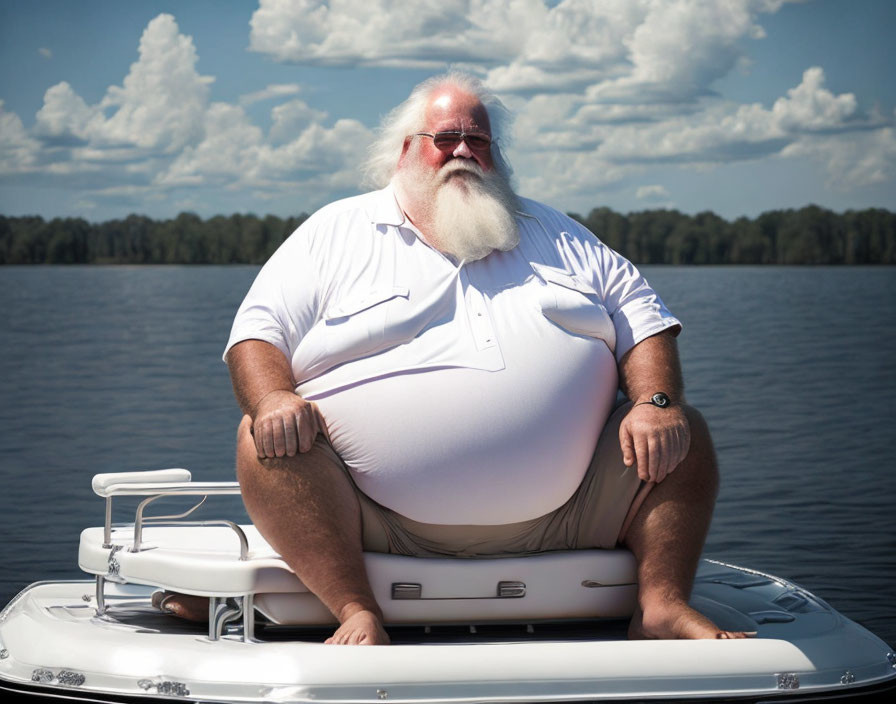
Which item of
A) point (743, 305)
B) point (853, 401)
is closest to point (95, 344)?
point (853, 401)

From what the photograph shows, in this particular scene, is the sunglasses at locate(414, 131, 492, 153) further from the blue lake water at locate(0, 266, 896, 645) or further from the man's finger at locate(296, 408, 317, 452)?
the blue lake water at locate(0, 266, 896, 645)

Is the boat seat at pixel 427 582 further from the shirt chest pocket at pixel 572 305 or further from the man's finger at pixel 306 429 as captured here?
the shirt chest pocket at pixel 572 305

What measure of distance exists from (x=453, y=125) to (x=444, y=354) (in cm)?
71

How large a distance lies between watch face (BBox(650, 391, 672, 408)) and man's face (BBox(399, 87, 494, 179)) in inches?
32.0

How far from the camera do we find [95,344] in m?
32.0

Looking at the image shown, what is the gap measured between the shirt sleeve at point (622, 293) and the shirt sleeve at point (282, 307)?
740mm

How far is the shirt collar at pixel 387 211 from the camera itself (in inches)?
148

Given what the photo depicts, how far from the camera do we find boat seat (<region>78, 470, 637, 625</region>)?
3.41 metres

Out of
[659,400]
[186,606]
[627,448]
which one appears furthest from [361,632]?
[659,400]

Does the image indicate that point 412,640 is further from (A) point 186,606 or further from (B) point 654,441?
(B) point 654,441

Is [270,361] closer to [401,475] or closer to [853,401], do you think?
[401,475]

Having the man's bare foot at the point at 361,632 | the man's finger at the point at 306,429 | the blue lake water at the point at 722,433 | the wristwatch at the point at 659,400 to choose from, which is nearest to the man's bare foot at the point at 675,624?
the wristwatch at the point at 659,400

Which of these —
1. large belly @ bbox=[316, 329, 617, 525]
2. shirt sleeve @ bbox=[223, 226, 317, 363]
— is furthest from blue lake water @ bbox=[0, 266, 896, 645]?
shirt sleeve @ bbox=[223, 226, 317, 363]

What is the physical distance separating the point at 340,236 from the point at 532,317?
1.85ft
